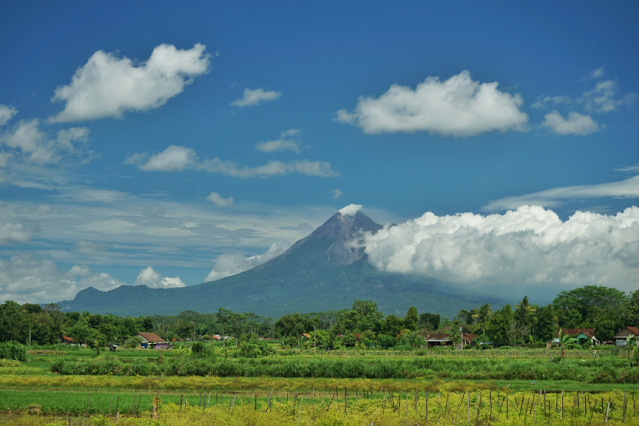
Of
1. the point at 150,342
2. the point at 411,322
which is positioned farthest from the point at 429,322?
the point at 150,342

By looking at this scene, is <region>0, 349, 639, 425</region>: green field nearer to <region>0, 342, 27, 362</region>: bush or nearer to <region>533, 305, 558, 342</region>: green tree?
<region>0, 342, 27, 362</region>: bush

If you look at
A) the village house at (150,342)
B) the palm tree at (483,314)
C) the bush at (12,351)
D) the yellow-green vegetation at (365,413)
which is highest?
the palm tree at (483,314)

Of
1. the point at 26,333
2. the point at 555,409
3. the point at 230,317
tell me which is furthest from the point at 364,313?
the point at 555,409

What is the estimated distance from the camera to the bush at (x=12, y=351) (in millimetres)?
51781

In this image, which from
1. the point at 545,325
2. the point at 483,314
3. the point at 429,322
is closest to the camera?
the point at 545,325

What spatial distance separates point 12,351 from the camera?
52.4m

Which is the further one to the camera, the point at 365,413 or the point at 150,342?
the point at 150,342

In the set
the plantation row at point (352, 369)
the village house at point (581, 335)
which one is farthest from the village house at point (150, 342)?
the village house at point (581, 335)

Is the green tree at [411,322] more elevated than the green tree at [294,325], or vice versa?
the green tree at [411,322]

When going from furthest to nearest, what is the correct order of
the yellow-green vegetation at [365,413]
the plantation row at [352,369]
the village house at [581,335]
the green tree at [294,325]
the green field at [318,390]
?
the green tree at [294,325] < the village house at [581,335] < the plantation row at [352,369] < the green field at [318,390] < the yellow-green vegetation at [365,413]

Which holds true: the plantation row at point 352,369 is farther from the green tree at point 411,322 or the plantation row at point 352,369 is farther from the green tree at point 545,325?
the green tree at point 411,322

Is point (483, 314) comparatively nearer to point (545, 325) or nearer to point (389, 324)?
point (545, 325)

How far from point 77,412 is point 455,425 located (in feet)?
57.5

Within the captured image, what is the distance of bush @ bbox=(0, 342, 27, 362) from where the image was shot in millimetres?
51781
